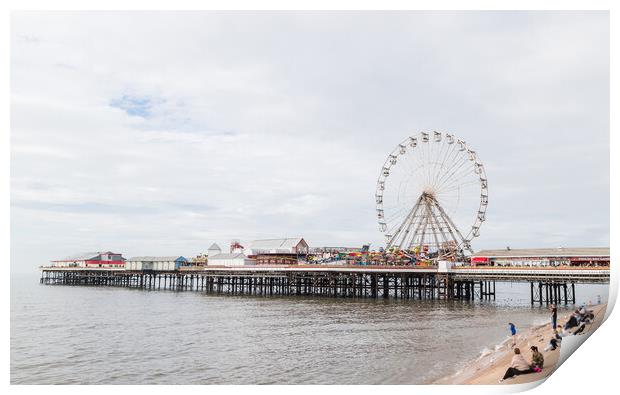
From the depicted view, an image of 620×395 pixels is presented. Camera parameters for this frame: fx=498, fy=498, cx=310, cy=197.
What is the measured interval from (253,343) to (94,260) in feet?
212

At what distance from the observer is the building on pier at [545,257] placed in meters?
39.5

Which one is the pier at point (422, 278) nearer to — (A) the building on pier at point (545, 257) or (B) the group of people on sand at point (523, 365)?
(A) the building on pier at point (545, 257)

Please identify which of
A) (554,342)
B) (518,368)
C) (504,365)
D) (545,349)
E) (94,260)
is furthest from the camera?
(94,260)

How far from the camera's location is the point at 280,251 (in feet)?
Result: 206

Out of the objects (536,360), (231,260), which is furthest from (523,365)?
(231,260)

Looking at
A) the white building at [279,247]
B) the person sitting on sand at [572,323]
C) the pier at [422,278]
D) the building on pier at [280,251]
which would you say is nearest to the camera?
the person sitting on sand at [572,323]

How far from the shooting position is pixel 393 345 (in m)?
21.1

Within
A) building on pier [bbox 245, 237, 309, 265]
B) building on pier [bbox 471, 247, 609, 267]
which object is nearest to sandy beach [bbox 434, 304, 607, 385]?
building on pier [bbox 471, 247, 609, 267]

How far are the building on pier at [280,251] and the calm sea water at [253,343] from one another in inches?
979

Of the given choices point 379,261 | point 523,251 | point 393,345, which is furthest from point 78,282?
point 393,345

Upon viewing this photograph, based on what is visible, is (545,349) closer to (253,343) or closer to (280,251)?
(253,343)

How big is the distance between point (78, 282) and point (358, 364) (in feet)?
235

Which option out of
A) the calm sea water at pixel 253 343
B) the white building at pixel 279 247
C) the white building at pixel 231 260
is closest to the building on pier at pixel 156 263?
the white building at pixel 231 260
